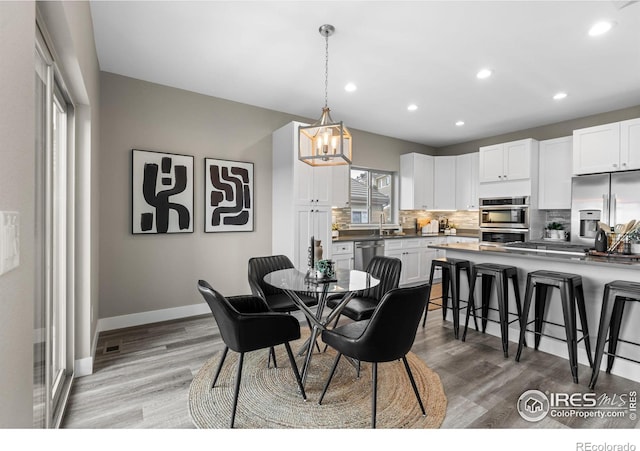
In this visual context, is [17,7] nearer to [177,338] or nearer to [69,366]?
[69,366]

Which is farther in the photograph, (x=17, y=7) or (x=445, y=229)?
(x=445, y=229)

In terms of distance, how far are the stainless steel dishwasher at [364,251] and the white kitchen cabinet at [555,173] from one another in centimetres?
263

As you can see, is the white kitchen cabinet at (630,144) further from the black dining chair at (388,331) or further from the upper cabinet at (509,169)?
the black dining chair at (388,331)

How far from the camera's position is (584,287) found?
2.75 meters

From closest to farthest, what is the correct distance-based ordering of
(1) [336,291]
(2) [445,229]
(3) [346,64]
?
(1) [336,291] < (3) [346,64] < (2) [445,229]

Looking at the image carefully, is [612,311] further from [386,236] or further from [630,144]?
[386,236]

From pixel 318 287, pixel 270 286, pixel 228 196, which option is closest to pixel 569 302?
pixel 318 287

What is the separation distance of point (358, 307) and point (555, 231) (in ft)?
12.9

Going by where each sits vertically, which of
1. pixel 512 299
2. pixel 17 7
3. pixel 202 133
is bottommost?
pixel 512 299

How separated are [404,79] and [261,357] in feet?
10.5

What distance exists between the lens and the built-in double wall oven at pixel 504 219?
16.5 ft

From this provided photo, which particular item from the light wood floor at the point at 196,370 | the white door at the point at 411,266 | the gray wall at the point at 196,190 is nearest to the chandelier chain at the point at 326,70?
the gray wall at the point at 196,190

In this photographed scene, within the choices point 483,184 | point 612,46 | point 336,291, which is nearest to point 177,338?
point 336,291

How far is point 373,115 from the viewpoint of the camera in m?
4.80
